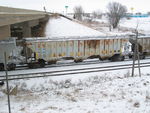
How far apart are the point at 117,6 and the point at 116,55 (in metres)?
67.1

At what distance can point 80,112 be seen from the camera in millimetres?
10055

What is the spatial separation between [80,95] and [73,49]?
29.5 feet

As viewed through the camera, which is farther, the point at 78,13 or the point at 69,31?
the point at 78,13

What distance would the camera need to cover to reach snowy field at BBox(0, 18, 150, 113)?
10.5 m

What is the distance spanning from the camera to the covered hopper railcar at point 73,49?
19.5 metres

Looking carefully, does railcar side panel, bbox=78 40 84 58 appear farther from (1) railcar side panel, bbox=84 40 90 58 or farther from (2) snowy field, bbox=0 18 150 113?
(2) snowy field, bbox=0 18 150 113

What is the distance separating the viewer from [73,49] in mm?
20875

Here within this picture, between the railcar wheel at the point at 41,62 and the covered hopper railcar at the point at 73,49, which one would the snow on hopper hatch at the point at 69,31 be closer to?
the covered hopper railcar at the point at 73,49

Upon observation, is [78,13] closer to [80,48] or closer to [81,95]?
[80,48]

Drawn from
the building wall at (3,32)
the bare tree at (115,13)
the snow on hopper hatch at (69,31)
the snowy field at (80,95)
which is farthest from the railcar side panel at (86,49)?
the bare tree at (115,13)

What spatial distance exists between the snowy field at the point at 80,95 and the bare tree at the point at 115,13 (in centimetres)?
6001

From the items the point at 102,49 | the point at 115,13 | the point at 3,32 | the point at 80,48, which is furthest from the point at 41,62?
the point at 115,13

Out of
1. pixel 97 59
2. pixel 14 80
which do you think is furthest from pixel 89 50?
pixel 14 80


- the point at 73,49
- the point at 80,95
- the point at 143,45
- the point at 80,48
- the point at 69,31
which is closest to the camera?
the point at 80,95
